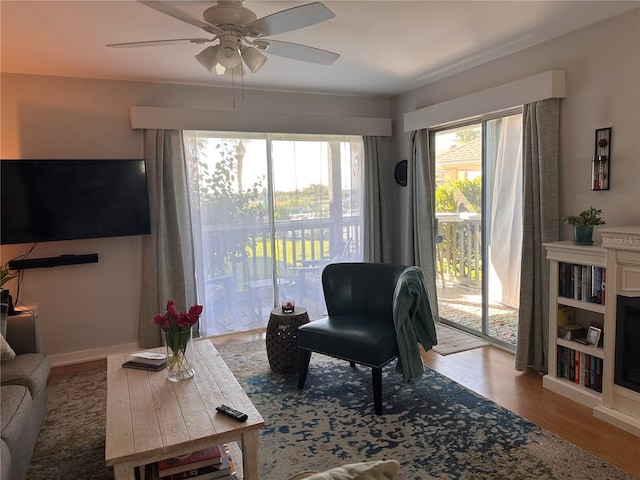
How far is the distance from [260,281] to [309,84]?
6.59 ft

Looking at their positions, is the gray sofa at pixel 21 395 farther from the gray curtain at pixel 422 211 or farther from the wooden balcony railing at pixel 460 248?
the wooden balcony railing at pixel 460 248

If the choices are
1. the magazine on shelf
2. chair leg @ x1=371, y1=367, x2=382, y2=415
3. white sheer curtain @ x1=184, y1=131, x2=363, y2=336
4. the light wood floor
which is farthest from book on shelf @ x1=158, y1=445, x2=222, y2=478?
white sheer curtain @ x1=184, y1=131, x2=363, y2=336

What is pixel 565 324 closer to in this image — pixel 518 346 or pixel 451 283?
pixel 518 346

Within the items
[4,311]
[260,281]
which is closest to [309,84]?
[260,281]

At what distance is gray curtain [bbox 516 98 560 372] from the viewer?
3.16 metres

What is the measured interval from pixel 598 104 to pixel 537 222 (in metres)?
0.86

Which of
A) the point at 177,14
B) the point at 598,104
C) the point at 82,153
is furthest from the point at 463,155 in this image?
the point at 82,153

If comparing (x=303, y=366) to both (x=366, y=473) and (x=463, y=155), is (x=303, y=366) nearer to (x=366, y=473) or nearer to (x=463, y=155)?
(x=366, y=473)

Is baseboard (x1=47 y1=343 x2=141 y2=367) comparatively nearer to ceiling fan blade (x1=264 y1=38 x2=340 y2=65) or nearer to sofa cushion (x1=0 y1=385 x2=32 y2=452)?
sofa cushion (x1=0 y1=385 x2=32 y2=452)

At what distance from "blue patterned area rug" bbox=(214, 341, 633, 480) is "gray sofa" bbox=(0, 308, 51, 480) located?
1.12m

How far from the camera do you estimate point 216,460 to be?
6.40 feet

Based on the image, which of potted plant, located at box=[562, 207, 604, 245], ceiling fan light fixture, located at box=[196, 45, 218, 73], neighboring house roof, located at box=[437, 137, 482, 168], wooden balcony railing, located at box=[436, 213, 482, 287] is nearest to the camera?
ceiling fan light fixture, located at box=[196, 45, 218, 73]

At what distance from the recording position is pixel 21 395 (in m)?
2.19

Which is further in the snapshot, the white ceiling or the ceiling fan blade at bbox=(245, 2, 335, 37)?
the white ceiling
